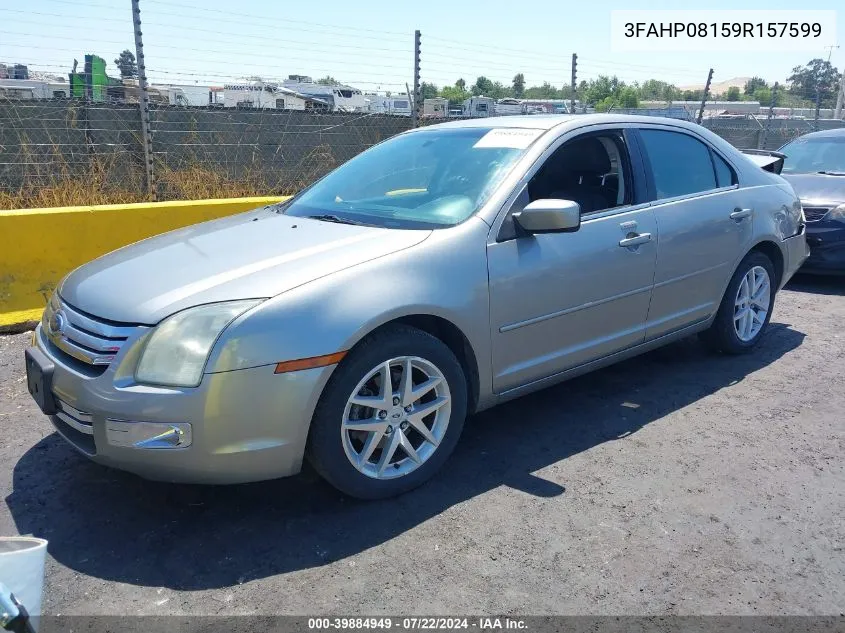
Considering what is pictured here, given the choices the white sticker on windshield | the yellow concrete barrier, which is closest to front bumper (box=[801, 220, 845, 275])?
the white sticker on windshield

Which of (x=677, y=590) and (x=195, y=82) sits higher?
(x=195, y=82)

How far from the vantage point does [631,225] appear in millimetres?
Result: 4074

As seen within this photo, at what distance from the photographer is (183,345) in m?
2.75

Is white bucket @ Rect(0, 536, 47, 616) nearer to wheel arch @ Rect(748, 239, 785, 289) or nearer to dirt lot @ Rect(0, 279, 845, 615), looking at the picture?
dirt lot @ Rect(0, 279, 845, 615)

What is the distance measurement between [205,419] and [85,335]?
2.13ft

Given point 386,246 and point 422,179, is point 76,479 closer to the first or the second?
point 386,246

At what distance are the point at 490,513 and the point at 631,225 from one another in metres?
1.82

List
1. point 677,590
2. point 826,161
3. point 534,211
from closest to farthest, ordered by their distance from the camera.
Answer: point 677,590 → point 534,211 → point 826,161

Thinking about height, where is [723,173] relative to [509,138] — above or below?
below

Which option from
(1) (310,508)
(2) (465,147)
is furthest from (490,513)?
(2) (465,147)

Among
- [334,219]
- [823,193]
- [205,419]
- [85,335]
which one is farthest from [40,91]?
[823,193]

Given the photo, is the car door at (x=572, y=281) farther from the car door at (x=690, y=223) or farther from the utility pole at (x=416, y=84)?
the utility pole at (x=416, y=84)

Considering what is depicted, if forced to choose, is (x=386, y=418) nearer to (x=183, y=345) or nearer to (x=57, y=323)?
(x=183, y=345)

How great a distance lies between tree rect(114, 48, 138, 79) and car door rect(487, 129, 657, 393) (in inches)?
221
